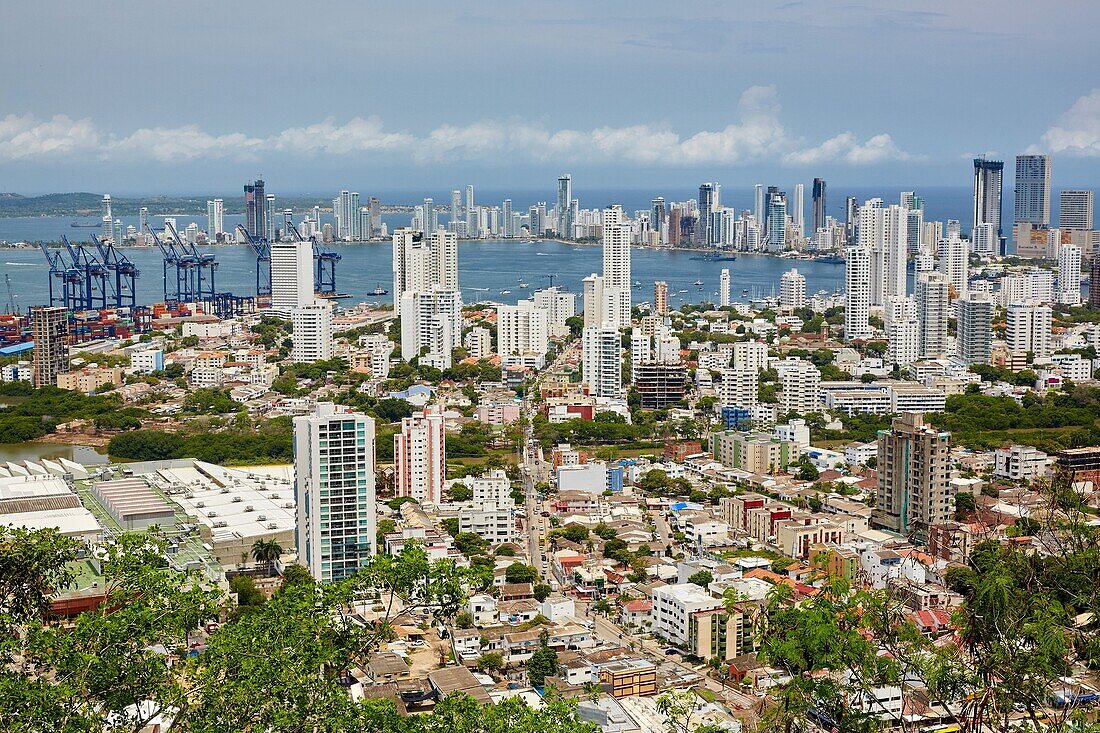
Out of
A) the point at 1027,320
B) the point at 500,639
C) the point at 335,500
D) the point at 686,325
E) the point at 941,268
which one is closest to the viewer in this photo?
the point at 500,639

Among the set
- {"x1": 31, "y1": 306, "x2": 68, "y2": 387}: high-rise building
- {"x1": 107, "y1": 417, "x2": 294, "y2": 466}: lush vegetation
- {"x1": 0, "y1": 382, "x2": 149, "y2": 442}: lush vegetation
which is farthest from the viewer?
{"x1": 31, "y1": 306, "x2": 68, "y2": 387}: high-rise building

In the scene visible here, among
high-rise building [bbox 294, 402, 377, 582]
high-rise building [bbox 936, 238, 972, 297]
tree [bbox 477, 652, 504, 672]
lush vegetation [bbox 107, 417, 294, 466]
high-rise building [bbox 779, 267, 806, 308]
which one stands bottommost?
tree [bbox 477, 652, 504, 672]

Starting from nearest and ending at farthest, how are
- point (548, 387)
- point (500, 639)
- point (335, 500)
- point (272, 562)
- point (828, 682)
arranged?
1. point (828, 682)
2. point (500, 639)
3. point (335, 500)
4. point (272, 562)
5. point (548, 387)

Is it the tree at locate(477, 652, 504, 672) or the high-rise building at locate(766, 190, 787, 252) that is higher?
the high-rise building at locate(766, 190, 787, 252)

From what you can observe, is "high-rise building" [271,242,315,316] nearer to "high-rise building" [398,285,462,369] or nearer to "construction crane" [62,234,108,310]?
"construction crane" [62,234,108,310]

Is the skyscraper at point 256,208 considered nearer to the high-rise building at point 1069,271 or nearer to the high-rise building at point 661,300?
the high-rise building at point 661,300

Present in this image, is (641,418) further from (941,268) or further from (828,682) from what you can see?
(941,268)

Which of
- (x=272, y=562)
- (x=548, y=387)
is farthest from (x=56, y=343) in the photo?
(x=272, y=562)

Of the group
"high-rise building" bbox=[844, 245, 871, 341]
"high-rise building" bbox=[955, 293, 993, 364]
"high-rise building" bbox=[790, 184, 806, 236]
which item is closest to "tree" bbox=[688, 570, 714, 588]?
"high-rise building" bbox=[955, 293, 993, 364]
